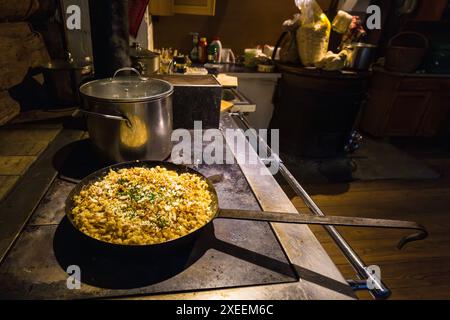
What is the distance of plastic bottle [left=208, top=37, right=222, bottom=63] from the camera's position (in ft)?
15.6

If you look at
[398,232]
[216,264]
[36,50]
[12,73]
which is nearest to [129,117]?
[216,264]

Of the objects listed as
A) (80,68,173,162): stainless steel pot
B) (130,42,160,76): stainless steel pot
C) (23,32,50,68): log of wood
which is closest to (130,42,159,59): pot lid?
(130,42,160,76): stainless steel pot

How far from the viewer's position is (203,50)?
4789mm

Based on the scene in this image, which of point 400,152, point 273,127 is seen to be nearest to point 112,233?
point 273,127

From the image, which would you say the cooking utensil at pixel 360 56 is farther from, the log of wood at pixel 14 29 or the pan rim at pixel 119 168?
the log of wood at pixel 14 29

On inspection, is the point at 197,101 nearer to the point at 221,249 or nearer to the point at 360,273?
the point at 221,249

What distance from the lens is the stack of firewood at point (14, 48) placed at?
2.21 metres

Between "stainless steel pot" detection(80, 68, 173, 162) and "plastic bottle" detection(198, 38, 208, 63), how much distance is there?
132 inches

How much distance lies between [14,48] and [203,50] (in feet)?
9.68

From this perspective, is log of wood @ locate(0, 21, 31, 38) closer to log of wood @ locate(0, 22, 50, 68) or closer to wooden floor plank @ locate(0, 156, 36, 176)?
log of wood @ locate(0, 22, 50, 68)

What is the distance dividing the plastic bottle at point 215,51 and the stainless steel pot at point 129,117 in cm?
332

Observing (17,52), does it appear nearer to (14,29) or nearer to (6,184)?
(14,29)

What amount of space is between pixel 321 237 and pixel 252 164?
1583 mm
